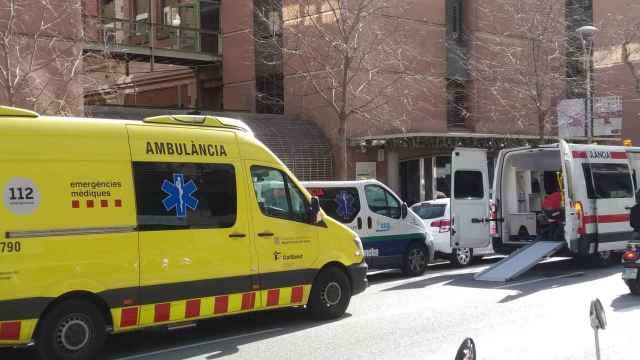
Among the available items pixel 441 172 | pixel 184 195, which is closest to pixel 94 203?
pixel 184 195

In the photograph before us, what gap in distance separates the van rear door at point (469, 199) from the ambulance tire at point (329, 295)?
223 inches

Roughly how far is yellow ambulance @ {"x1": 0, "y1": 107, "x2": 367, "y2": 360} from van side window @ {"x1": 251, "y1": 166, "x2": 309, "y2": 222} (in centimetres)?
2

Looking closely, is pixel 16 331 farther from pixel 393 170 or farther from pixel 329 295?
pixel 393 170

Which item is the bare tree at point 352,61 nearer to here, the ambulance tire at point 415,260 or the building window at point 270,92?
the building window at point 270,92

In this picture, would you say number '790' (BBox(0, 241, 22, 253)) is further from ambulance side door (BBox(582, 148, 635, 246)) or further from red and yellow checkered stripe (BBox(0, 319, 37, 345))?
ambulance side door (BBox(582, 148, 635, 246))

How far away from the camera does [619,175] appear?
15.4 metres

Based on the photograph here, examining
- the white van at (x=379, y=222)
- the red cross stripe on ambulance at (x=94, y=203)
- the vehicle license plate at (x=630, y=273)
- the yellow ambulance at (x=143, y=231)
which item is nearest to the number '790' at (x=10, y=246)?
the yellow ambulance at (x=143, y=231)

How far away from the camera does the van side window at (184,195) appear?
8.17 meters

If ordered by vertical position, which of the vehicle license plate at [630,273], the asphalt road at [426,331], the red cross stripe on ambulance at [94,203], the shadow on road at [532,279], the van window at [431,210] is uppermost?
the red cross stripe on ambulance at [94,203]

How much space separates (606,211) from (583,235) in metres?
1.03

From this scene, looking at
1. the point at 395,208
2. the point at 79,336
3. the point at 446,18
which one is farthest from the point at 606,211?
the point at 446,18

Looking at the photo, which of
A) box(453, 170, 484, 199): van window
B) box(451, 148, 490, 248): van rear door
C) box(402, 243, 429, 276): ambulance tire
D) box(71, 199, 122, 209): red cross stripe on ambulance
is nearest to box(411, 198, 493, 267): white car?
box(451, 148, 490, 248): van rear door

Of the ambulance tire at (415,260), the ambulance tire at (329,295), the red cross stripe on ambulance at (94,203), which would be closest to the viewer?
the red cross stripe on ambulance at (94,203)

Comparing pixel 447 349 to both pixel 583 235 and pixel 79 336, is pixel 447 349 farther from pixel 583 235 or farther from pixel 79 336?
pixel 583 235
